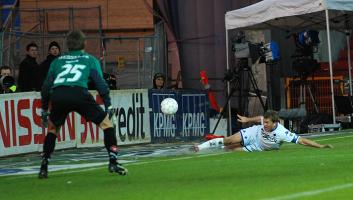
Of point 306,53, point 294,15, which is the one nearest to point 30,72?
point 294,15

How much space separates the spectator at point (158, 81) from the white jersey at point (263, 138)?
559cm

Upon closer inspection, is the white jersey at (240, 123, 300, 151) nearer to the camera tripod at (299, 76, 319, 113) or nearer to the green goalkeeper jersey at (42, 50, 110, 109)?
the green goalkeeper jersey at (42, 50, 110, 109)

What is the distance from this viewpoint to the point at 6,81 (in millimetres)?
18172

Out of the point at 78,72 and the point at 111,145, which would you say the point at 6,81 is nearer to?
the point at 78,72

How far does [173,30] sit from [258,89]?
3.28 metres

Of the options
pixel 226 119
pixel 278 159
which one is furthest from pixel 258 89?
pixel 278 159

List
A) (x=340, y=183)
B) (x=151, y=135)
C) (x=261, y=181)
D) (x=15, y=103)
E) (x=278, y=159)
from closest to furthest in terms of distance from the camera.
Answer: (x=340, y=183) < (x=261, y=181) < (x=278, y=159) < (x=15, y=103) < (x=151, y=135)

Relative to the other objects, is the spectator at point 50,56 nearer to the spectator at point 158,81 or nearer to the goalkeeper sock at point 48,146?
the spectator at point 158,81

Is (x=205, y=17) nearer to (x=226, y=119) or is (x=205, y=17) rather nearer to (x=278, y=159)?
(x=226, y=119)

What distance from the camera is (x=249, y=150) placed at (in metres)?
15.8

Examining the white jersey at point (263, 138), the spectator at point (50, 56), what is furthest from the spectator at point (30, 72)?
the white jersey at point (263, 138)

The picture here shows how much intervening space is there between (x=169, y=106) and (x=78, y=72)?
31.5 ft

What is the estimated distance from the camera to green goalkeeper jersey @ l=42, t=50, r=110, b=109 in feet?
36.6

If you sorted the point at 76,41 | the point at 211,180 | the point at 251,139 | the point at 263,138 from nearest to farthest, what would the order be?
the point at 211,180
the point at 76,41
the point at 263,138
the point at 251,139
